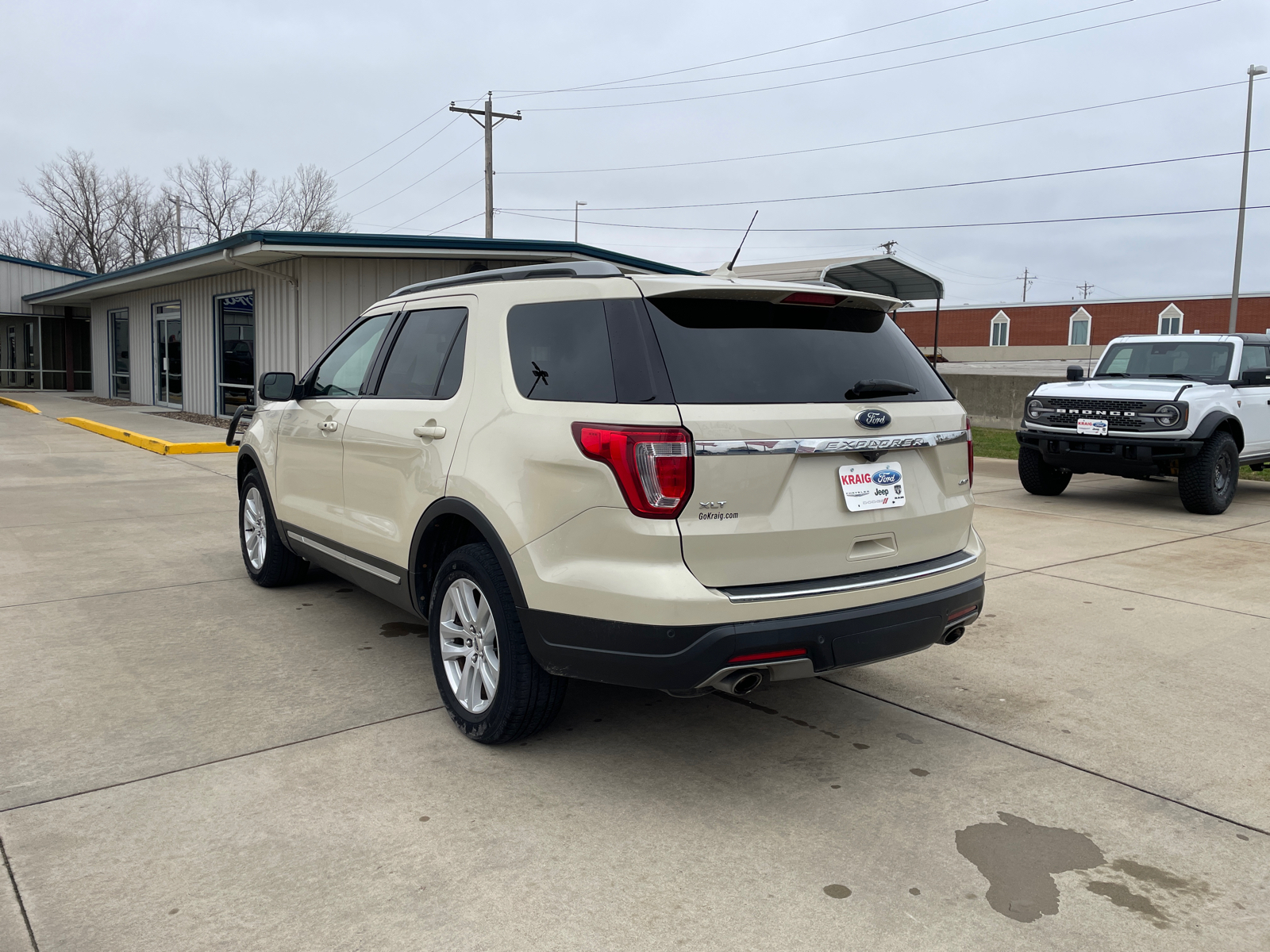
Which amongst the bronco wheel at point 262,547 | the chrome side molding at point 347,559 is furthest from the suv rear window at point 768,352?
the bronco wheel at point 262,547

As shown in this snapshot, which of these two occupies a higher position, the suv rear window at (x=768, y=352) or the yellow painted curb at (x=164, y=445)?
the suv rear window at (x=768, y=352)

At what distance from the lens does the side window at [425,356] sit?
4016 millimetres

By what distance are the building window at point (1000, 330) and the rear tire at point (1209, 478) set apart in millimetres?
52836

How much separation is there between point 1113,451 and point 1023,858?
25.6 feet

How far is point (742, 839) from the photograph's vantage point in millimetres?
3029

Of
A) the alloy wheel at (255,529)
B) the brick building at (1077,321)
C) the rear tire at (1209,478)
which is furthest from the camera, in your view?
the brick building at (1077,321)

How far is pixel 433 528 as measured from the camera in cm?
389

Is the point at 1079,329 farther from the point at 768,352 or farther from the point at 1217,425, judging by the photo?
the point at 768,352

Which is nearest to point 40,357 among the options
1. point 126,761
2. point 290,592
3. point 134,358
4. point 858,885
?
point 134,358

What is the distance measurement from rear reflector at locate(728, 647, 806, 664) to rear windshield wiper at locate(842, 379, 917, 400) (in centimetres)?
90

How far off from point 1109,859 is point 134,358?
1087 inches

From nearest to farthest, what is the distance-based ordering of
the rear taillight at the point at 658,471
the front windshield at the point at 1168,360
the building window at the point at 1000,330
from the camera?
the rear taillight at the point at 658,471, the front windshield at the point at 1168,360, the building window at the point at 1000,330

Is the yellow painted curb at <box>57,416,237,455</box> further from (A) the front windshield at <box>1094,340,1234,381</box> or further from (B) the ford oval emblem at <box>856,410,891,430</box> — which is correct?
(B) the ford oval emblem at <box>856,410,891,430</box>

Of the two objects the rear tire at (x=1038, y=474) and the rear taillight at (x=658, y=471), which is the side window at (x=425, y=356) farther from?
the rear tire at (x=1038, y=474)
